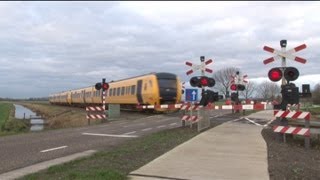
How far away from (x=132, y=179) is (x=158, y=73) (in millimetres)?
28813

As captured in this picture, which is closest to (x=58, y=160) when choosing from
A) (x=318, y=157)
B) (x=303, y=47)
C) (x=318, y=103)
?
(x=318, y=157)

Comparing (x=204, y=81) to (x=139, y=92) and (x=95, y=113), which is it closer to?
(x=95, y=113)

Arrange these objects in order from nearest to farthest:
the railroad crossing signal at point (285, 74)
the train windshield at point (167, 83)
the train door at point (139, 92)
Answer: the railroad crossing signal at point (285, 74) < the train windshield at point (167, 83) < the train door at point (139, 92)

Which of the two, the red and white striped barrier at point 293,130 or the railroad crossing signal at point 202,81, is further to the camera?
the railroad crossing signal at point 202,81

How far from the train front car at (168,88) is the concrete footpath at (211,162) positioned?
2208 cm

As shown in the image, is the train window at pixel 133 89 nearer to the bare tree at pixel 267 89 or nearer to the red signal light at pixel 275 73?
the red signal light at pixel 275 73

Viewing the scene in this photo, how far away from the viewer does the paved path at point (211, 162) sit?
858 centimetres

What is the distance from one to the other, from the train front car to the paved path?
2208 centimetres

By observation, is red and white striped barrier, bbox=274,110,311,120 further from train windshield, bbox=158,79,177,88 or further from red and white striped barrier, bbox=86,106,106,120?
train windshield, bbox=158,79,177,88

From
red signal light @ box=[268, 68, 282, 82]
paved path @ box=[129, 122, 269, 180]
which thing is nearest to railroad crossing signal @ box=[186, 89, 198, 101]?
red signal light @ box=[268, 68, 282, 82]

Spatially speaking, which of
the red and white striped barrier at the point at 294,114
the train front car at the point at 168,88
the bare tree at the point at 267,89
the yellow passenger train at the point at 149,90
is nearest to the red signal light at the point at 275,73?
the red and white striped barrier at the point at 294,114

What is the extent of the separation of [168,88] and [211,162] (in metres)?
26.6

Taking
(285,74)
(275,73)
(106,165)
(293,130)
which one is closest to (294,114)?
(293,130)

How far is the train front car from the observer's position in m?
36.3
